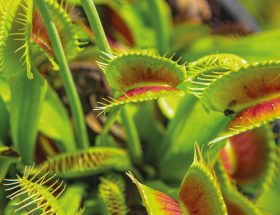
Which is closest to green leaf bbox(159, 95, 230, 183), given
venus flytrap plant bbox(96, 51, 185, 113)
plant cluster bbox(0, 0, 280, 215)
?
plant cluster bbox(0, 0, 280, 215)

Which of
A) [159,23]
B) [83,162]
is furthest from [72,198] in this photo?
[159,23]

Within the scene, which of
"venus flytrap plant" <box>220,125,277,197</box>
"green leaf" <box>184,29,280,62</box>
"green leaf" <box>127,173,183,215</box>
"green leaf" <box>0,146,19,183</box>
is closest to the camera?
"green leaf" <box>127,173,183,215</box>

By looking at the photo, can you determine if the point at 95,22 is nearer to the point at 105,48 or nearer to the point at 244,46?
the point at 105,48

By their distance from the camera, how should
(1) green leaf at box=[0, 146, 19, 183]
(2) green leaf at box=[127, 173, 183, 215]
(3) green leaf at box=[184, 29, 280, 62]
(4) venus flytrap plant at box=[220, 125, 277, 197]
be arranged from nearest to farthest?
(2) green leaf at box=[127, 173, 183, 215], (1) green leaf at box=[0, 146, 19, 183], (4) venus flytrap plant at box=[220, 125, 277, 197], (3) green leaf at box=[184, 29, 280, 62]

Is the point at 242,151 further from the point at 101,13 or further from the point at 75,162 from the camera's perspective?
the point at 101,13

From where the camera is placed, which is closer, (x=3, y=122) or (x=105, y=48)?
(x=105, y=48)

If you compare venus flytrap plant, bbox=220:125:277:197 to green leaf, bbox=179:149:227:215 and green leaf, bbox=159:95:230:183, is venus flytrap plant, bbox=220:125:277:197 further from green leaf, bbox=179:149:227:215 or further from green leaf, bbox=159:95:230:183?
green leaf, bbox=179:149:227:215

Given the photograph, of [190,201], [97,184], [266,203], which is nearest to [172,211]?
[190,201]
